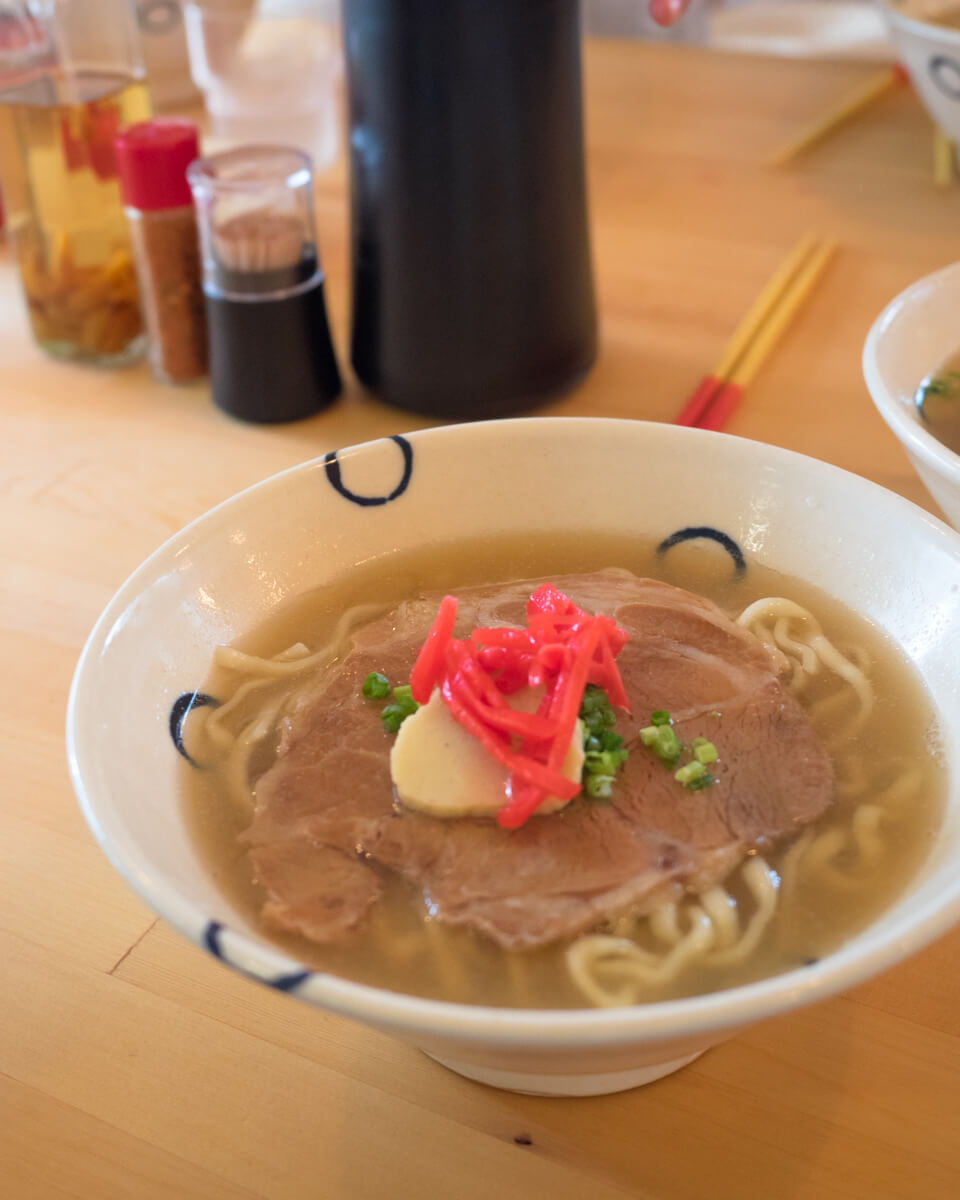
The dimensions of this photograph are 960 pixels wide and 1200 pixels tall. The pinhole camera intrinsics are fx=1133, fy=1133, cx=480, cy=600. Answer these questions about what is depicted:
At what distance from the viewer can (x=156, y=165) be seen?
163 cm

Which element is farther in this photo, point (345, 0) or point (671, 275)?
point (671, 275)

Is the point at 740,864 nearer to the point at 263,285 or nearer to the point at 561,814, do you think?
the point at 561,814

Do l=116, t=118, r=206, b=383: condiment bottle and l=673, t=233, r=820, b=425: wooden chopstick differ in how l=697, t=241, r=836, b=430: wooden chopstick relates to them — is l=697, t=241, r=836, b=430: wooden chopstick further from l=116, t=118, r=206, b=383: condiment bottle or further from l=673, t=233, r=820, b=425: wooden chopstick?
l=116, t=118, r=206, b=383: condiment bottle

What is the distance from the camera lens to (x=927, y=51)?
191 centimetres

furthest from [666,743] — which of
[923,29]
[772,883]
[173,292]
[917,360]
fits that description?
[923,29]

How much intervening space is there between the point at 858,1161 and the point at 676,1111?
13cm

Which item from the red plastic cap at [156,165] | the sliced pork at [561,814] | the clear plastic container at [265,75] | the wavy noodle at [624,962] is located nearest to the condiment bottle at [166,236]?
the red plastic cap at [156,165]

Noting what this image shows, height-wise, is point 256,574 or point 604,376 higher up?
point 256,574

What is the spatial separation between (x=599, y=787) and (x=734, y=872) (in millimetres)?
126

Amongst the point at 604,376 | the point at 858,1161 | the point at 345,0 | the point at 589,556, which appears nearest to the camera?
the point at 858,1161

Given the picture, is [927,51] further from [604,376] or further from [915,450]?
[915,450]

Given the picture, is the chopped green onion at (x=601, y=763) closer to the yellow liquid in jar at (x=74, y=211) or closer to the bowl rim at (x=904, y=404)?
the bowl rim at (x=904, y=404)

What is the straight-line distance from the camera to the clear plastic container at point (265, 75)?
2359 millimetres

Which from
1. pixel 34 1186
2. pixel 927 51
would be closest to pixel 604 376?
pixel 927 51
